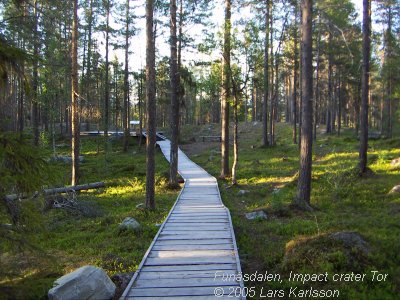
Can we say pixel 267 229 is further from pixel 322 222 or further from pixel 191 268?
pixel 191 268

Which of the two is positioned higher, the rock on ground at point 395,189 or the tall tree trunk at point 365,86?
the tall tree trunk at point 365,86

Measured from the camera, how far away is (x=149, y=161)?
11656mm

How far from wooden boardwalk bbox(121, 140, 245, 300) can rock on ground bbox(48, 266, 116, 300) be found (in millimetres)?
318

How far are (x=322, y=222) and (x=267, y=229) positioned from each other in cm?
148

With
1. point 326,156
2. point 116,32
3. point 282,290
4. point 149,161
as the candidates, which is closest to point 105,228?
point 149,161

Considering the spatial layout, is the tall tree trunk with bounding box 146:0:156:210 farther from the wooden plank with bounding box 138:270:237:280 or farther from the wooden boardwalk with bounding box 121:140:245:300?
the wooden plank with bounding box 138:270:237:280

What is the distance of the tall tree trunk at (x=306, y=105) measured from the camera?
11.1 meters

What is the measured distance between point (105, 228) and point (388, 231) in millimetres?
7408

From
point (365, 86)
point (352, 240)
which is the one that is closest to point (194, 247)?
point (352, 240)

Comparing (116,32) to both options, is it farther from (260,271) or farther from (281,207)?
(260,271)

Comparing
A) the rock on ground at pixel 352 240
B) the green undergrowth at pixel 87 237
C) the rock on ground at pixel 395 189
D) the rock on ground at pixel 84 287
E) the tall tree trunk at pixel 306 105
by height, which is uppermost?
the tall tree trunk at pixel 306 105

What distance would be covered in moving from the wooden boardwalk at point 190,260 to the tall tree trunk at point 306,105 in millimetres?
2586

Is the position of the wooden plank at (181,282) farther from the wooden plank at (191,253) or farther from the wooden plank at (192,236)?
the wooden plank at (192,236)

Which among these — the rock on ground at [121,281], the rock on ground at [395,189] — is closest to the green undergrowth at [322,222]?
the rock on ground at [395,189]
